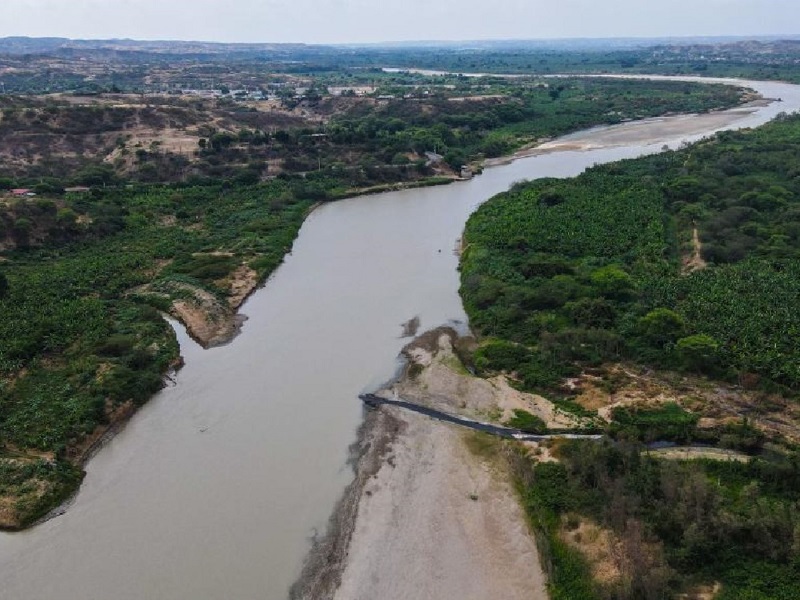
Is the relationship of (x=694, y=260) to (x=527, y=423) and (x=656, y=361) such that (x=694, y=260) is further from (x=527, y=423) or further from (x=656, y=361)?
(x=527, y=423)

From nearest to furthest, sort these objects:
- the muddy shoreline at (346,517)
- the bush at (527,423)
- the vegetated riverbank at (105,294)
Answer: the muddy shoreline at (346,517)
the bush at (527,423)
the vegetated riverbank at (105,294)

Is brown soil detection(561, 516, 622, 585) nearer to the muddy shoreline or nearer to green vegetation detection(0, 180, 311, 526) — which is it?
the muddy shoreline

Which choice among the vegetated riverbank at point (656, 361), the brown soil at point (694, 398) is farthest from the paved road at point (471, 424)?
the brown soil at point (694, 398)

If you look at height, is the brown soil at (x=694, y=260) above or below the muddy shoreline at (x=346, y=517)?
above

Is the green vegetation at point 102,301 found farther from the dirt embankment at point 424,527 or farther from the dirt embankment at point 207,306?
the dirt embankment at point 424,527

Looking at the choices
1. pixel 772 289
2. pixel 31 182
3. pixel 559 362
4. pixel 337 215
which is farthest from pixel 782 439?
pixel 31 182

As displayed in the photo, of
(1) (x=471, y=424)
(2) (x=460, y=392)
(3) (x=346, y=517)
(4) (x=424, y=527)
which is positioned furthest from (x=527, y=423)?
(3) (x=346, y=517)
